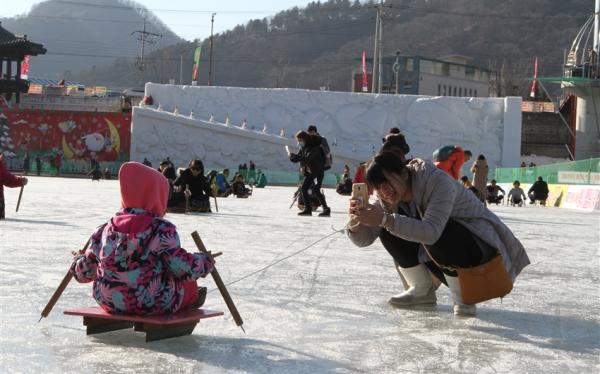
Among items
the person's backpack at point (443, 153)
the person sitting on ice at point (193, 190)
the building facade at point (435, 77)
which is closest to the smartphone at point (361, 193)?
the person's backpack at point (443, 153)

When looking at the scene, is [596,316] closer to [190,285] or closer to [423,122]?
[190,285]

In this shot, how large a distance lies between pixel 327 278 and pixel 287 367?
255cm

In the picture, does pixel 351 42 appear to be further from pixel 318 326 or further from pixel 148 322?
pixel 148 322

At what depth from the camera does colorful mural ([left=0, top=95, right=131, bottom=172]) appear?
4241 cm

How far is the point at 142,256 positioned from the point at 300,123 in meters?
38.8

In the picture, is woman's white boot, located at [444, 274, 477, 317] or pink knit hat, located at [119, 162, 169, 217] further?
woman's white boot, located at [444, 274, 477, 317]

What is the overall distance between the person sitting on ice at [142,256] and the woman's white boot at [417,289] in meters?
1.30

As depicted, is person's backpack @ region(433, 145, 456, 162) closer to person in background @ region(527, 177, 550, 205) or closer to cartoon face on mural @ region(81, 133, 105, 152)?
person in background @ region(527, 177, 550, 205)

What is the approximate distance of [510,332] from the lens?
13.1 feet

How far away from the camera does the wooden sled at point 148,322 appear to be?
3.40 m

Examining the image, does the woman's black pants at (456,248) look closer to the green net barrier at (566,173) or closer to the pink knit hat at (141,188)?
the pink knit hat at (141,188)

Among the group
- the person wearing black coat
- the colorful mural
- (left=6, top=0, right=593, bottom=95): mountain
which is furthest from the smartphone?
(left=6, top=0, right=593, bottom=95): mountain

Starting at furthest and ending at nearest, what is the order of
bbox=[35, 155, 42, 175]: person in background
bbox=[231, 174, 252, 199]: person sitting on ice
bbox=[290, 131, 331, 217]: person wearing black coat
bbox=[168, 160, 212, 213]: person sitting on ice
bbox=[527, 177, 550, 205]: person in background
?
bbox=[35, 155, 42, 175]: person in background
bbox=[527, 177, 550, 205]: person in background
bbox=[231, 174, 252, 199]: person sitting on ice
bbox=[168, 160, 212, 213]: person sitting on ice
bbox=[290, 131, 331, 217]: person wearing black coat

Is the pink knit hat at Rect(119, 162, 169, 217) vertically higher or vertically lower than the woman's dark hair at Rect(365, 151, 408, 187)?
lower
